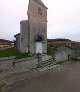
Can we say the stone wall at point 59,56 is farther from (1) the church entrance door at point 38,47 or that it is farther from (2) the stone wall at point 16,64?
(2) the stone wall at point 16,64

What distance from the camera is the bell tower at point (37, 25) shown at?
29484 millimetres

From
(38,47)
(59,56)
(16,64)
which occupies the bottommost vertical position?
(16,64)

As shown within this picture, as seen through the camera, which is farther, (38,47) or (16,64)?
(38,47)

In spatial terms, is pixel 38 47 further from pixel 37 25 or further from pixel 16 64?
pixel 16 64

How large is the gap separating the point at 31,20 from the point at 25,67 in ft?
35.9

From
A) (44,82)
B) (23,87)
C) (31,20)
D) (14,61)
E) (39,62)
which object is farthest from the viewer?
(31,20)

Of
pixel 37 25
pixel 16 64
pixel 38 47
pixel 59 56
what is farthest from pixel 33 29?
pixel 16 64

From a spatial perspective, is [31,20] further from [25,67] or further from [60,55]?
[25,67]

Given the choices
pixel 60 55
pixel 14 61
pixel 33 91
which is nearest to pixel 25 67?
pixel 14 61

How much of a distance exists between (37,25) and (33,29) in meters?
1.14

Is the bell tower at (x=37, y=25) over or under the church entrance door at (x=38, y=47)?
over

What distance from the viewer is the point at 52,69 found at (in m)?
24.0

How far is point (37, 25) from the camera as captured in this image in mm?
30562

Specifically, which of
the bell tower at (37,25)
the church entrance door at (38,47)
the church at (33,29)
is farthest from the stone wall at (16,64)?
the church entrance door at (38,47)
